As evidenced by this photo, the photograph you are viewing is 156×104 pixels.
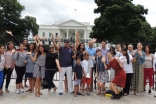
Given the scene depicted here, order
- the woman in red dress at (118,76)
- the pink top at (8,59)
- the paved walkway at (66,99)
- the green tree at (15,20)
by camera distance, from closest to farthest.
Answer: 1. the paved walkway at (66,99)
2. the woman in red dress at (118,76)
3. the pink top at (8,59)
4. the green tree at (15,20)

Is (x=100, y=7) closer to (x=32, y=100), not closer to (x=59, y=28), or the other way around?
(x=32, y=100)

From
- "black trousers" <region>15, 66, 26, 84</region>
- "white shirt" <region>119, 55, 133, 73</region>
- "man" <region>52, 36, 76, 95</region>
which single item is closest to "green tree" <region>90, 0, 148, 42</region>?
"white shirt" <region>119, 55, 133, 73</region>

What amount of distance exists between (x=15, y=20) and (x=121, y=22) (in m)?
24.6

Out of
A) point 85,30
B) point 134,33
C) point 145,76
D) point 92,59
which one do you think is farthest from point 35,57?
point 85,30

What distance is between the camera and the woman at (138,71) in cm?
674

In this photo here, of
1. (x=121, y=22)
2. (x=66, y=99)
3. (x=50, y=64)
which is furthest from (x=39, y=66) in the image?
(x=121, y=22)

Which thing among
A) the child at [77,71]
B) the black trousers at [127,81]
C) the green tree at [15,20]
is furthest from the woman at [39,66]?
the green tree at [15,20]

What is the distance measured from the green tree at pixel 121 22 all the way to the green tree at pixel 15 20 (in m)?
19.6

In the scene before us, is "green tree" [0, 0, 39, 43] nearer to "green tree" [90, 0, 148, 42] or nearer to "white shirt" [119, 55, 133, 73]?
"green tree" [90, 0, 148, 42]

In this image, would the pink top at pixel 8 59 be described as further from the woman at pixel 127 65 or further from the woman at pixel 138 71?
the woman at pixel 138 71

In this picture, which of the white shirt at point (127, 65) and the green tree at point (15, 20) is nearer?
the white shirt at point (127, 65)

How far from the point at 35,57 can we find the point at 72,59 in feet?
4.14

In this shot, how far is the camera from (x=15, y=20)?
44.5 metres

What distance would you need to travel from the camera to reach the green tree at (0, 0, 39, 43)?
143 feet
